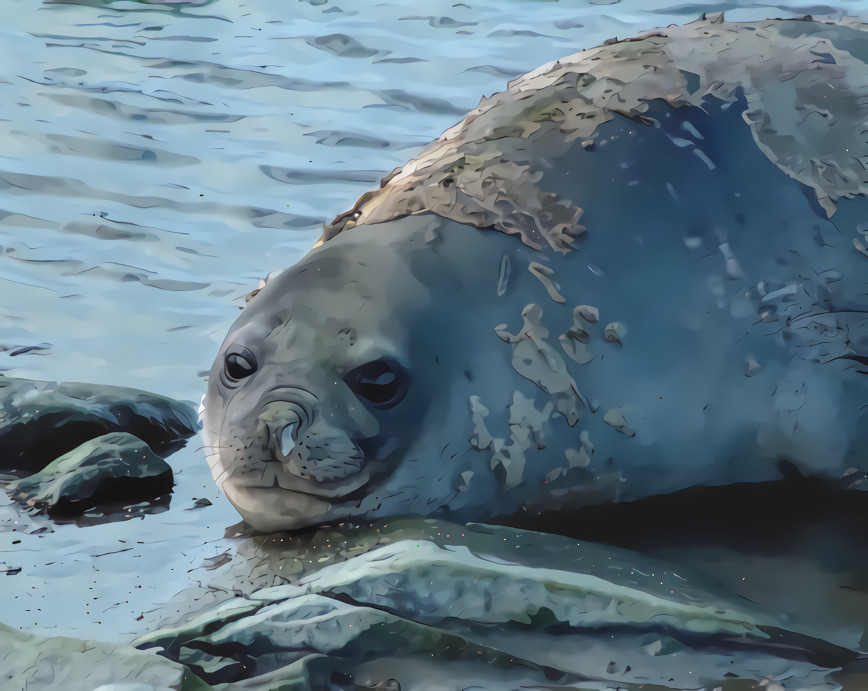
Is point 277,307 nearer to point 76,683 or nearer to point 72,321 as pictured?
point 76,683

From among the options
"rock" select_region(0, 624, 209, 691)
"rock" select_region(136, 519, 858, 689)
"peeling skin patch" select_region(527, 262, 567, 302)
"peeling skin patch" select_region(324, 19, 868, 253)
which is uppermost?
"peeling skin patch" select_region(324, 19, 868, 253)

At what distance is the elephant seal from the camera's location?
3.28 m

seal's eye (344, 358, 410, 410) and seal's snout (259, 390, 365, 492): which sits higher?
seal's eye (344, 358, 410, 410)

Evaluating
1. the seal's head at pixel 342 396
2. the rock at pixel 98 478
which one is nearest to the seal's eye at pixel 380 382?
the seal's head at pixel 342 396

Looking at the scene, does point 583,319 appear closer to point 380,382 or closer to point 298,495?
point 380,382

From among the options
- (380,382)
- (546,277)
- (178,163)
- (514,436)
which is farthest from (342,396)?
(178,163)

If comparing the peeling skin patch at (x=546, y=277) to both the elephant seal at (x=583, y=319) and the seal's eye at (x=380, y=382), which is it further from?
the seal's eye at (x=380, y=382)

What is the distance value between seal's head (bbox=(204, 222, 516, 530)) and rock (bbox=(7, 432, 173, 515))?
416mm

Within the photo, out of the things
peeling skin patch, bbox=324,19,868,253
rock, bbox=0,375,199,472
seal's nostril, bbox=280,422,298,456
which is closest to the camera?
seal's nostril, bbox=280,422,298,456

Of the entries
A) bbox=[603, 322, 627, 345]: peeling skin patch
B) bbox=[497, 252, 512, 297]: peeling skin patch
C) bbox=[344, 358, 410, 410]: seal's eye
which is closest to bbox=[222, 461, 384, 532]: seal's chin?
bbox=[344, 358, 410, 410]: seal's eye

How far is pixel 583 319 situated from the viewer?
11.2 ft

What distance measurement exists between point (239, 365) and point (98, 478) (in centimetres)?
60

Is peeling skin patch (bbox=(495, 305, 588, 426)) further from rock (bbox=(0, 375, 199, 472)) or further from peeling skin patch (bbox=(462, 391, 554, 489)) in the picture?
rock (bbox=(0, 375, 199, 472))

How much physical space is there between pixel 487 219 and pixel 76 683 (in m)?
1.54
